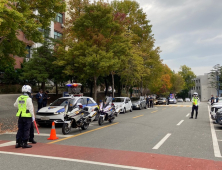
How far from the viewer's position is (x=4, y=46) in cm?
1379

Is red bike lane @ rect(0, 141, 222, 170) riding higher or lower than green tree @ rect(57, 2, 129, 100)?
lower

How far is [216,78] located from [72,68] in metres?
82.9

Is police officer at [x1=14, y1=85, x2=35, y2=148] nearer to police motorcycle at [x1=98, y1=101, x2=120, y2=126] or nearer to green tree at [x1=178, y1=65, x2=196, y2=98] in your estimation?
police motorcycle at [x1=98, y1=101, x2=120, y2=126]

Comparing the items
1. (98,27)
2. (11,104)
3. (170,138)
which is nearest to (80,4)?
(98,27)

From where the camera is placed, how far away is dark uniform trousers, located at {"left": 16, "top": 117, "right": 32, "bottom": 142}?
721cm

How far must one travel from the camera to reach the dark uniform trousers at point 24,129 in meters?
7.21

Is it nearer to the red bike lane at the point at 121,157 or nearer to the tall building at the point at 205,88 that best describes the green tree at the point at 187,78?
the tall building at the point at 205,88

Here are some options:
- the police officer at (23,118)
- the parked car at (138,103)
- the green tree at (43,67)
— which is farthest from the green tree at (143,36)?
the police officer at (23,118)

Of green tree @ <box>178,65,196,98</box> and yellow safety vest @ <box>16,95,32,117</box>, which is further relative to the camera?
green tree @ <box>178,65,196,98</box>

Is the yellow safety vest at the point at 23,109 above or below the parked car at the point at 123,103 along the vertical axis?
above

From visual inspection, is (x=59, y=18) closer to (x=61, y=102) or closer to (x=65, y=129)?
(x=61, y=102)

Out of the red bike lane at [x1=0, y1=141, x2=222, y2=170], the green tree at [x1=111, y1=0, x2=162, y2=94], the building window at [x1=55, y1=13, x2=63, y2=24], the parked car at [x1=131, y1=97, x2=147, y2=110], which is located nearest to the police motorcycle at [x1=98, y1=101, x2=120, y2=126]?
the red bike lane at [x1=0, y1=141, x2=222, y2=170]

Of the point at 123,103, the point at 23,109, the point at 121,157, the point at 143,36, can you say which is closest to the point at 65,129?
the point at 23,109

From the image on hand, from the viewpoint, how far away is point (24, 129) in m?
7.25
